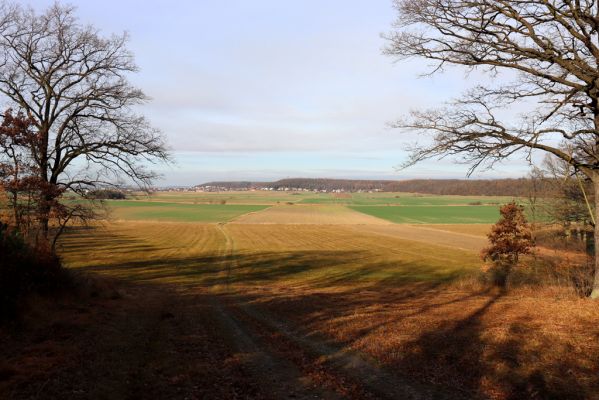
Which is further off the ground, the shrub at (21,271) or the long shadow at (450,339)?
the shrub at (21,271)

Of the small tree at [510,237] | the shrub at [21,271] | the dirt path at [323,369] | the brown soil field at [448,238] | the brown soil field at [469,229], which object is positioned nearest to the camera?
the dirt path at [323,369]

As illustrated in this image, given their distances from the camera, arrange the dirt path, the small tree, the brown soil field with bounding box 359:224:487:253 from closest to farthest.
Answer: the dirt path
the small tree
the brown soil field with bounding box 359:224:487:253

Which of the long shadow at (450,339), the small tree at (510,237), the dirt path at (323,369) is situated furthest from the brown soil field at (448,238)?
the dirt path at (323,369)

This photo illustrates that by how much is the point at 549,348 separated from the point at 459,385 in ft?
8.61

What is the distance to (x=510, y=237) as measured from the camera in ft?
110

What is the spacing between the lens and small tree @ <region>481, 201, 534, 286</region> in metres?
33.3

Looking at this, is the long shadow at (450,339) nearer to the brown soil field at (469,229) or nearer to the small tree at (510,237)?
the small tree at (510,237)

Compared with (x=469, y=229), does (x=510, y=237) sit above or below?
above

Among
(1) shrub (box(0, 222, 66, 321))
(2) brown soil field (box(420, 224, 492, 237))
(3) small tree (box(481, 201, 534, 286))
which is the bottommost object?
(2) brown soil field (box(420, 224, 492, 237))

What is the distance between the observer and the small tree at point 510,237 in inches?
1313

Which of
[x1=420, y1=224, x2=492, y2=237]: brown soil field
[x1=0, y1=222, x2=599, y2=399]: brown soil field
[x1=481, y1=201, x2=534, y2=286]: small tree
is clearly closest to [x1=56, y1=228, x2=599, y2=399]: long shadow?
[x1=0, y1=222, x2=599, y2=399]: brown soil field

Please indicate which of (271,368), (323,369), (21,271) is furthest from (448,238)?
(21,271)

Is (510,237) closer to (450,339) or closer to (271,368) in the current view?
(450,339)

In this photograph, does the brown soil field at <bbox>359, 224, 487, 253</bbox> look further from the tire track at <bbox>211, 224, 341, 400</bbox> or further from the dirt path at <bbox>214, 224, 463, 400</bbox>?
the tire track at <bbox>211, 224, 341, 400</bbox>
